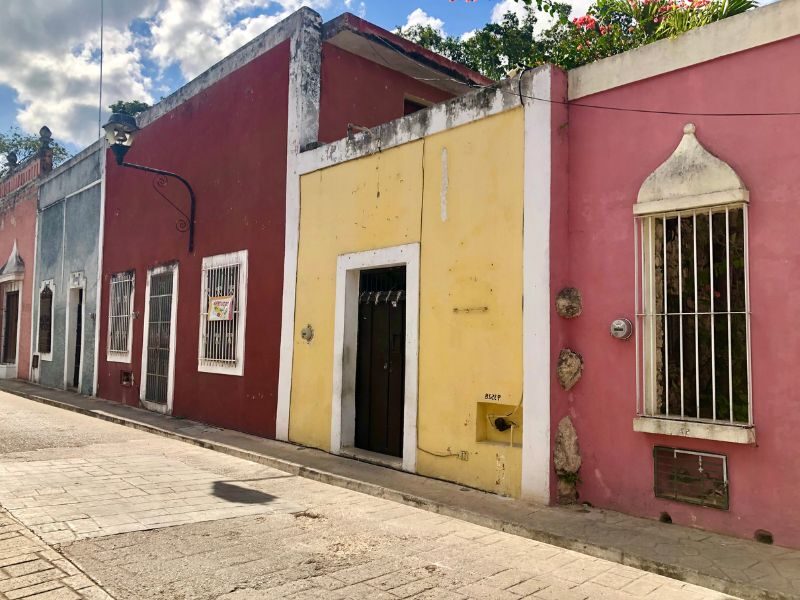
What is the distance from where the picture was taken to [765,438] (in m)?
4.63

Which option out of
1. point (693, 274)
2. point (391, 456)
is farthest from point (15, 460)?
point (693, 274)

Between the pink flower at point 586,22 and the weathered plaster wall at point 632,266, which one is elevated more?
the pink flower at point 586,22

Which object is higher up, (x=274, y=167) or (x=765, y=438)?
(x=274, y=167)

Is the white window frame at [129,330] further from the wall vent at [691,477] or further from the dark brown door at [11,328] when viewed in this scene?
the wall vent at [691,477]

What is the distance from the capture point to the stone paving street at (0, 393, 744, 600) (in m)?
3.75

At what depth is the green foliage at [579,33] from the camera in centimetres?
626

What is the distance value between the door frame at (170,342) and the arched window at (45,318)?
5656 millimetres

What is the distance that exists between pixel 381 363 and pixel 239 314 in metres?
2.88

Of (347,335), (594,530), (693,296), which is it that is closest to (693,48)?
(693,296)

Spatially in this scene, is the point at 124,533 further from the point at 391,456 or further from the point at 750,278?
the point at 750,278

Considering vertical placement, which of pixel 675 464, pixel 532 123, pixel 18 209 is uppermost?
pixel 18 209

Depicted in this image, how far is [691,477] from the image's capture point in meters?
4.96

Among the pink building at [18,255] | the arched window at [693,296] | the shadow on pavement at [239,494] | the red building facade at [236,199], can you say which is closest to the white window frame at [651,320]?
the arched window at [693,296]

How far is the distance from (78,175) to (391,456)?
458 inches
